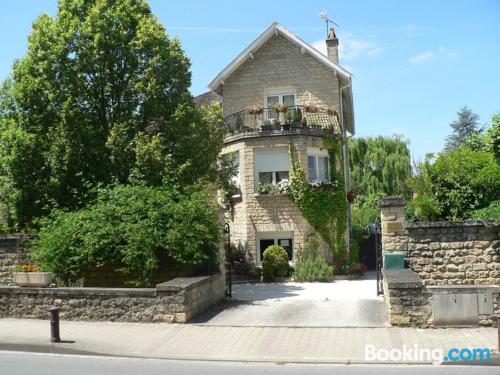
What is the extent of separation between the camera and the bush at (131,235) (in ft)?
44.7

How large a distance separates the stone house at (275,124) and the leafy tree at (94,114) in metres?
5.24

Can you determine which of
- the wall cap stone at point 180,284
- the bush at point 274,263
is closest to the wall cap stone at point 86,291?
the wall cap stone at point 180,284

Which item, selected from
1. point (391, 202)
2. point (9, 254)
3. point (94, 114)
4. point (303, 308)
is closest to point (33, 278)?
point (9, 254)

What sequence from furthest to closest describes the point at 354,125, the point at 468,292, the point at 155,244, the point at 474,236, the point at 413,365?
the point at 354,125, the point at 474,236, the point at 155,244, the point at 468,292, the point at 413,365

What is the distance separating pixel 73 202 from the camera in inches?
637

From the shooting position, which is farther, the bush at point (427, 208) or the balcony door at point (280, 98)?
the balcony door at point (280, 98)

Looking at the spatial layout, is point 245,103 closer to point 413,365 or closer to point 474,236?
point 474,236

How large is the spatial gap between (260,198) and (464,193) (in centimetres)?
893

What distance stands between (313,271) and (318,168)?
4716 millimetres

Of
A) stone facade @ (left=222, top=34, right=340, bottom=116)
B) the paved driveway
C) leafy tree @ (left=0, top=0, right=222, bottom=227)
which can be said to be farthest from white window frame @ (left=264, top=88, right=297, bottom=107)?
the paved driveway

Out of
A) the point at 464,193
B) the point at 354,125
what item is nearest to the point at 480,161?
the point at 464,193

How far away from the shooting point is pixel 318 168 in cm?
2355

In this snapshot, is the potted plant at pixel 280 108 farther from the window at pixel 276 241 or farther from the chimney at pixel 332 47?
the chimney at pixel 332 47

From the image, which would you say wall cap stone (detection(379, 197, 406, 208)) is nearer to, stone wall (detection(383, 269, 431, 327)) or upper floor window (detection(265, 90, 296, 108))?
stone wall (detection(383, 269, 431, 327))
